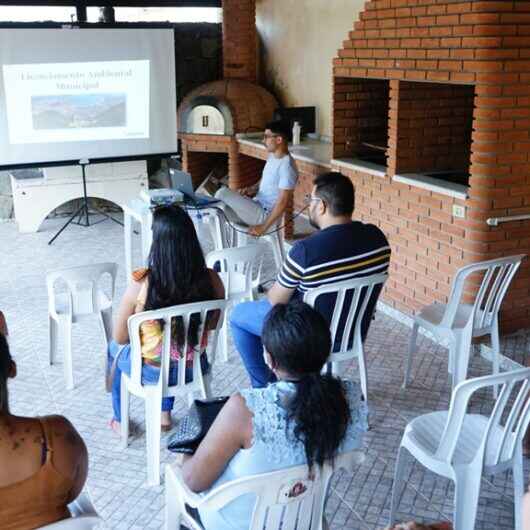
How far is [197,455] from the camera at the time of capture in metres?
1.92

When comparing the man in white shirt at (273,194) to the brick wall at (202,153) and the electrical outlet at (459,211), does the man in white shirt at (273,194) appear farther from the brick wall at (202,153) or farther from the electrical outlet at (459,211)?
the brick wall at (202,153)

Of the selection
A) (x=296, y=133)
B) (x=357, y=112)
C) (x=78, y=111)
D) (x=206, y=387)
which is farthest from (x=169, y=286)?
(x=78, y=111)

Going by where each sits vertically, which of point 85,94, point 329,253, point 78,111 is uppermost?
point 85,94

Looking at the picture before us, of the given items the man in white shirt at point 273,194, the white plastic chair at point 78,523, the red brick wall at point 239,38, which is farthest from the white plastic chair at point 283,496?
the red brick wall at point 239,38

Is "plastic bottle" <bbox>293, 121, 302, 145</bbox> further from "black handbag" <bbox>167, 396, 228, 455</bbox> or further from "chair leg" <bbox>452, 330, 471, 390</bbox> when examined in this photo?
"black handbag" <bbox>167, 396, 228, 455</bbox>

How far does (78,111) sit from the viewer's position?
6.61 m

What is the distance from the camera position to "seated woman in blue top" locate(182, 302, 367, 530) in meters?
1.80

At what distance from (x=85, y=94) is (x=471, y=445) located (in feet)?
17.3

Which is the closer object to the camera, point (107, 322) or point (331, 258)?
point (331, 258)

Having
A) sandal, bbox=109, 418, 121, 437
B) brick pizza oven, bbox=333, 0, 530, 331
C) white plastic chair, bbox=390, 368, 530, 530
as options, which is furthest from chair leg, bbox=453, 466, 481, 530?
brick pizza oven, bbox=333, 0, 530, 331

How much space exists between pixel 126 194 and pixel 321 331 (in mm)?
5725

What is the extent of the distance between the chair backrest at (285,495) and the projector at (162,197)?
316cm

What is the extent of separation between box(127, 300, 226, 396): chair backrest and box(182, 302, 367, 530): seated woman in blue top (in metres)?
0.91

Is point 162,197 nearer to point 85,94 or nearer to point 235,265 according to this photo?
point 235,265
